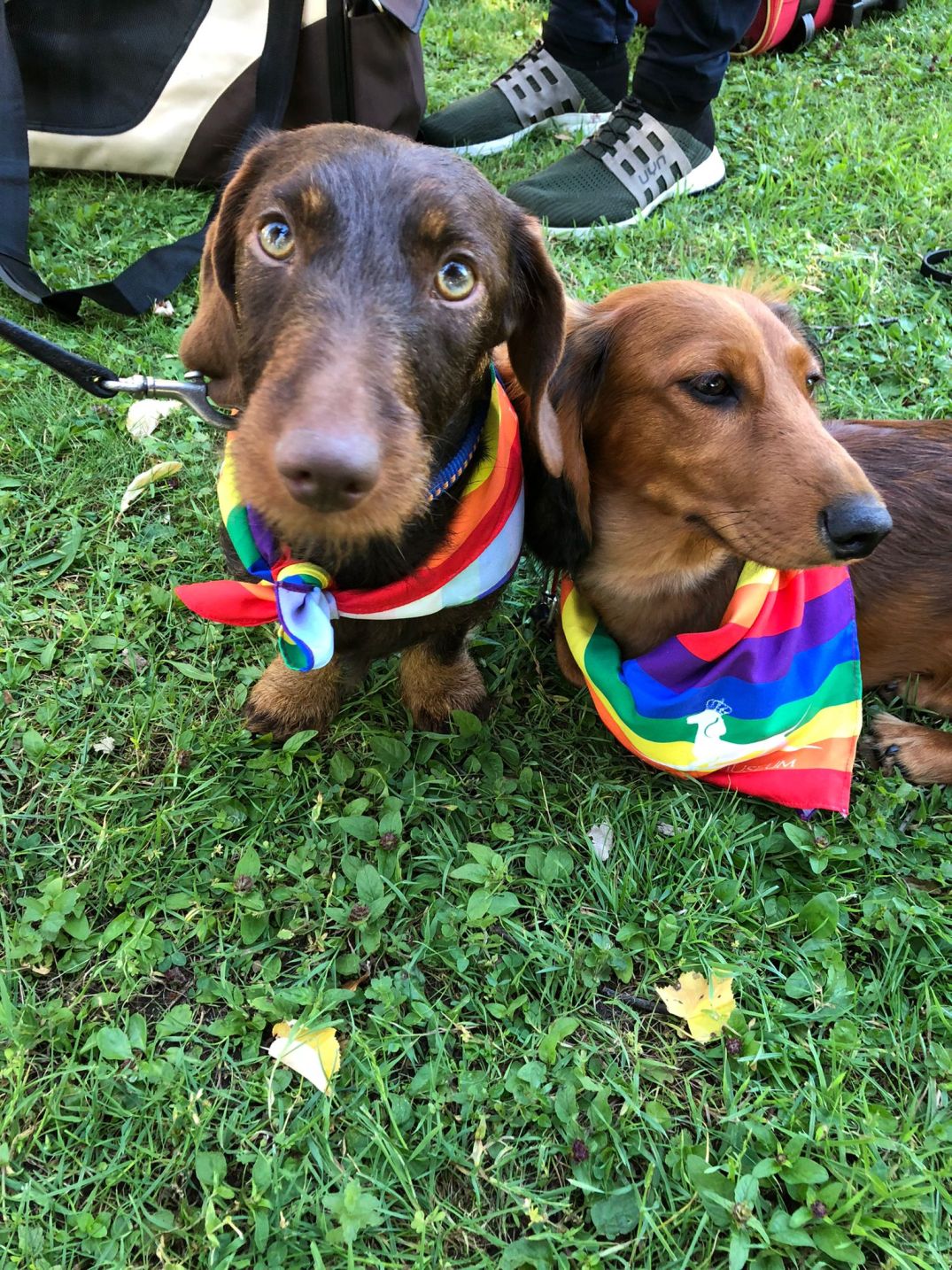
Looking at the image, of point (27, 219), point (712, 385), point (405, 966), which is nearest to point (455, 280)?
point (712, 385)

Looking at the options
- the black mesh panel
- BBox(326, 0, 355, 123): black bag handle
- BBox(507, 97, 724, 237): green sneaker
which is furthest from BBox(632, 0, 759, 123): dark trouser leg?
the black mesh panel

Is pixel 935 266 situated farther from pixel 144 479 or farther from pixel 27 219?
pixel 27 219

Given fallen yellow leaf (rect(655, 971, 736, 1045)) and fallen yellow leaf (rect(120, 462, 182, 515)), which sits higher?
fallen yellow leaf (rect(120, 462, 182, 515))

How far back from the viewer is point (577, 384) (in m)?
2.36

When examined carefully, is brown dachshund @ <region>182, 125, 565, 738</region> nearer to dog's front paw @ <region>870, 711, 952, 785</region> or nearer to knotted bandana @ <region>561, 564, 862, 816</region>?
knotted bandana @ <region>561, 564, 862, 816</region>

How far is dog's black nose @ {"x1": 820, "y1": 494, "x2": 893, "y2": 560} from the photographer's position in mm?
1965

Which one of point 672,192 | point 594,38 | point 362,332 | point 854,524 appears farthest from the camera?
point 594,38

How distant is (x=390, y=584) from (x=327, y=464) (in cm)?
88

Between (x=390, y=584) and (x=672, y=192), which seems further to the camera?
(x=672, y=192)

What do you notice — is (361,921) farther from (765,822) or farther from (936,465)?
(936,465)

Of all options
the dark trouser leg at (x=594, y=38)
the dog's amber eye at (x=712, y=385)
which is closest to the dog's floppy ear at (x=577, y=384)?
the dog's amber eye at (x=712, y=385)

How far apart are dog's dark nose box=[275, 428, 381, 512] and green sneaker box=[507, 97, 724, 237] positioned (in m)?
3.54

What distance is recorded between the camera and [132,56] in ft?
13.5

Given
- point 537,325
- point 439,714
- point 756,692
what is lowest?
point 439,714
